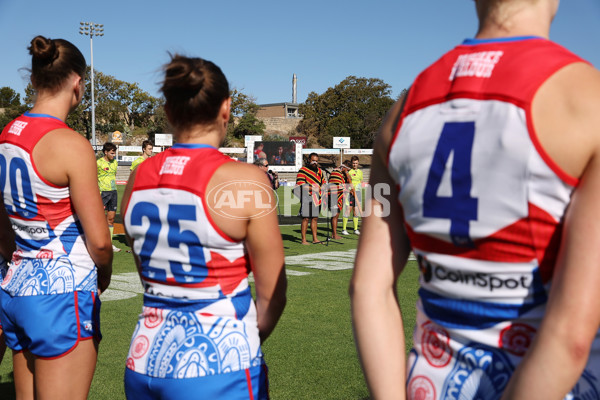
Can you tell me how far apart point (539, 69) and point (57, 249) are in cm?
237

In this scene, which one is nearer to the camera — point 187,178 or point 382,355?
point 382,355

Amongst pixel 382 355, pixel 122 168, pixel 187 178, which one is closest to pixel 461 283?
pixel 382 355

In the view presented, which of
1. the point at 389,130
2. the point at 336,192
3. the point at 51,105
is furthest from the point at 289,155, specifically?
the point at 389,130

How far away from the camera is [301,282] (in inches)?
367

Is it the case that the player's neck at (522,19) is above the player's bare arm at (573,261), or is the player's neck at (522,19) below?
above

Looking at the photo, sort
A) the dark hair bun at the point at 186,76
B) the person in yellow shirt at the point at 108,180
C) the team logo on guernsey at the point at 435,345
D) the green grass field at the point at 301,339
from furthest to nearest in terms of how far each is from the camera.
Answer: the person in yellow shirt at the point at 108,180 → the green grass field at the point at 301,339 → the dark hair bun at the point at 186,76 → the team logo on guernsey at the point at 435,345

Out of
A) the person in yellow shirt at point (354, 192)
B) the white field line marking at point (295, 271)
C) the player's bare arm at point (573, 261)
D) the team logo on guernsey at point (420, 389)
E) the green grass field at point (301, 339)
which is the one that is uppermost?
the player's bare arm at point (573, 261)

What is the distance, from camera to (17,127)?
9.18 feet

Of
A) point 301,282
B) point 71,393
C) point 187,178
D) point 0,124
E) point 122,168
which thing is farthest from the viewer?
point 0,124

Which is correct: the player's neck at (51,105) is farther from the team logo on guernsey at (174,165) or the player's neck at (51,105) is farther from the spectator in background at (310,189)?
the spectator in background at (310,189)

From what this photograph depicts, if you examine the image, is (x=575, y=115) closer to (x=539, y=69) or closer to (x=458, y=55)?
(x=539, y=69)

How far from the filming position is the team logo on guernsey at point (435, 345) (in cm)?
130

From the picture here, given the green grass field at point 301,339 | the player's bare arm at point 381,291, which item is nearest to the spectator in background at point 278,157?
the green grass field at point 301,339

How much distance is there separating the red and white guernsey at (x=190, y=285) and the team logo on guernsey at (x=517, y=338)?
1.11 metres
